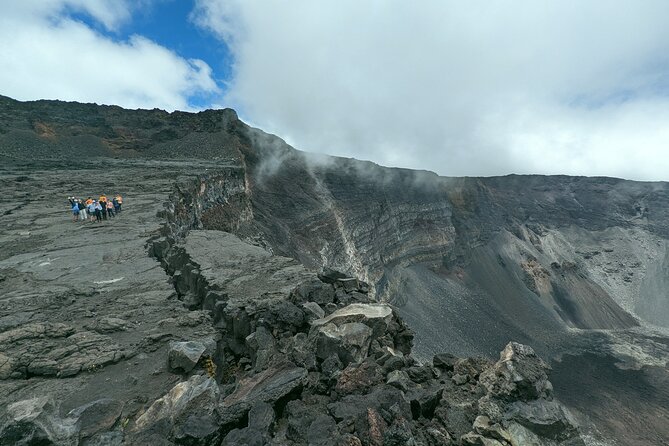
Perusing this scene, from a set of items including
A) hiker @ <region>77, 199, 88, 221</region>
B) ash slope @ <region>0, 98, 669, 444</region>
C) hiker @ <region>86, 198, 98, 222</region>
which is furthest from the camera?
ash slope @ <region>0, 98, 669, 444</region>

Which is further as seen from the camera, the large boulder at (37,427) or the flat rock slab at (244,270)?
the flat rock slab at (244,270)

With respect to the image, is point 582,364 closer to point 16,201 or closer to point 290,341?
point 290,341

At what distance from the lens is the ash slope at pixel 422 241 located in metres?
34.5

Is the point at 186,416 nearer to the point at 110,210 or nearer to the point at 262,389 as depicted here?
the point at 262,389

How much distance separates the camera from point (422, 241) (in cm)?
5544

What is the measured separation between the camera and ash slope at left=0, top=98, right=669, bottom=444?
34.5 metres

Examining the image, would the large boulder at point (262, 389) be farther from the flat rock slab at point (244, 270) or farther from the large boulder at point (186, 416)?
the flat rock slab at point (244, 270)

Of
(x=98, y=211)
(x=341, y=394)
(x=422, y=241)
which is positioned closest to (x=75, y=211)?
(x=98, y=211)

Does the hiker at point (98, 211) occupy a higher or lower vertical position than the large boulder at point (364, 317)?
higher

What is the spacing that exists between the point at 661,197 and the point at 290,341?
115 metres

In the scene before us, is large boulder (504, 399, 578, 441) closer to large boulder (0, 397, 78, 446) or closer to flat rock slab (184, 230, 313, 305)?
flat rock slab (184, 230, 313, 305)

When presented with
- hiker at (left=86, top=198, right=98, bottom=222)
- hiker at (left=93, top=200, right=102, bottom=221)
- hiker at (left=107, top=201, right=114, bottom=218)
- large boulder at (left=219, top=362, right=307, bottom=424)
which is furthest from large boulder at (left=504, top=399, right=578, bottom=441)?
hiker at (left=107, top=201, right=114, bottom=218)

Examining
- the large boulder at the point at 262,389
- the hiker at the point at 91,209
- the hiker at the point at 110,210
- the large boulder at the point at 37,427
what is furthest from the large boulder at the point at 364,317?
the hiker at the point at 110,210

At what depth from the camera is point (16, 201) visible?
17656 millimetres
